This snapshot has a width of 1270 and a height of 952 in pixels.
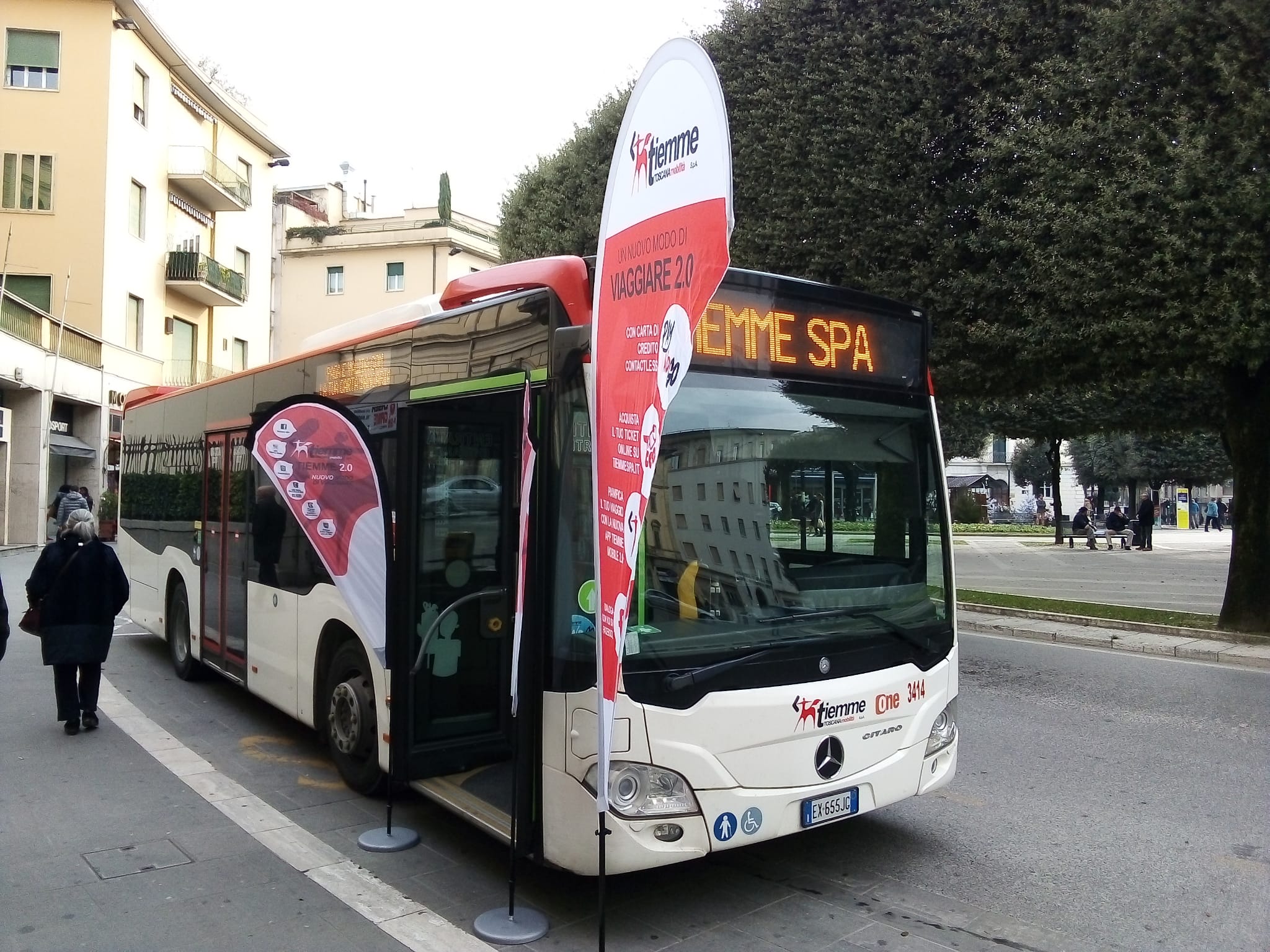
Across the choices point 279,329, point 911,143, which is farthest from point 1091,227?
point 279,329

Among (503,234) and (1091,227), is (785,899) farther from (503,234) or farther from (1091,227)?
(503,234)

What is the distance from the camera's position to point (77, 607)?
7207 mm

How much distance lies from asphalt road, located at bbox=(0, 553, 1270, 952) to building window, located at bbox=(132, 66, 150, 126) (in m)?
29.0

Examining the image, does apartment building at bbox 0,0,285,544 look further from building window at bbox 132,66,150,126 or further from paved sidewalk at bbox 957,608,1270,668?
paved sidewalk at bbox 957,608,1270,668

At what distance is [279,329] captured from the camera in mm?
49500

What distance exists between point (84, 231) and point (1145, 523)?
33.7m

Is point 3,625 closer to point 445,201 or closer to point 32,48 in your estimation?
point 32,48

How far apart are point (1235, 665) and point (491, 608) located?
29.7ft

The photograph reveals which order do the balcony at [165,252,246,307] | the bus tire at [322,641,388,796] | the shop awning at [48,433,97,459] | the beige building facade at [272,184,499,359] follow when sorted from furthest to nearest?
1. the beige building facade at [272,184,499,359]
2. the balcony at [165,252,246,307]
3. the shop awning at [48,433,97,459]
4. the bus tire at [322,641,388,796]

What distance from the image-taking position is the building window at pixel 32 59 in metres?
29.1

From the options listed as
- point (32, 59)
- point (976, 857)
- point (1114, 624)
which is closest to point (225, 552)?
point (976, 857)

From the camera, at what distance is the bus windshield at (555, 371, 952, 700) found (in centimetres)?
402

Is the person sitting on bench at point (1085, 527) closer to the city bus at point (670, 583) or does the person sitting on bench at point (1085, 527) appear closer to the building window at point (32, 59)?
the city bus at point (670, 583)

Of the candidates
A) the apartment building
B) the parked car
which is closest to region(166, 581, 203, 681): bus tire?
the parked car
